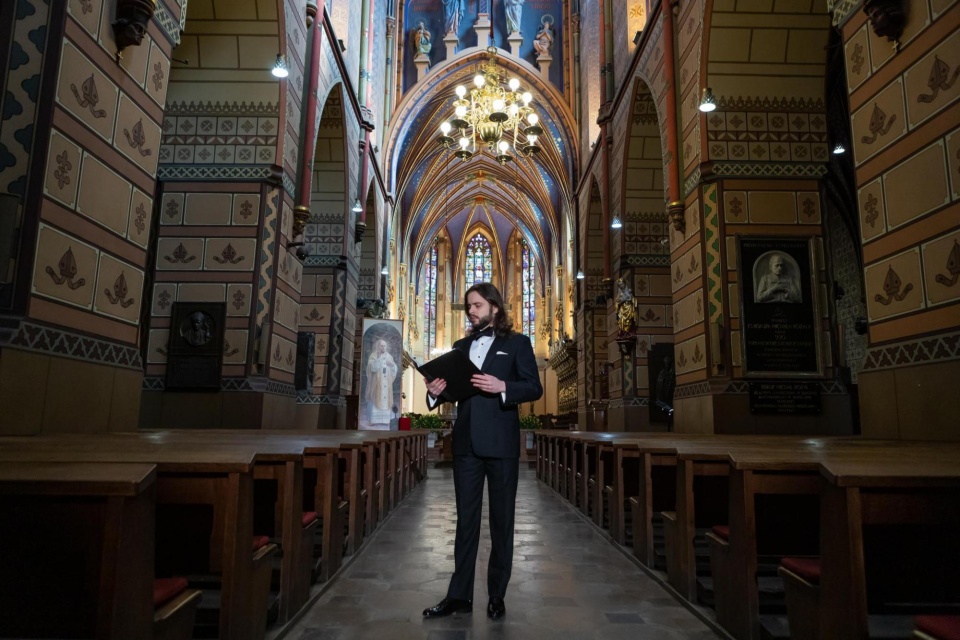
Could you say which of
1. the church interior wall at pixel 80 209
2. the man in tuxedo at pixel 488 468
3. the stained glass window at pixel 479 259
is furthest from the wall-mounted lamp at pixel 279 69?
the stained glass window at pixel 479 259

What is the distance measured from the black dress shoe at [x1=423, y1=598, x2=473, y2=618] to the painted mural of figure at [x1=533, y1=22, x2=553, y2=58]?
66.2 feet

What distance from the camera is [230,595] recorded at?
2053 millimetres

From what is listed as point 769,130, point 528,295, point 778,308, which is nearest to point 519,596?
point 778,308

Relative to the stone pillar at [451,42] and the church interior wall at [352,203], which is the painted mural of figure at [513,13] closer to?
the stone pillar at [451,42]

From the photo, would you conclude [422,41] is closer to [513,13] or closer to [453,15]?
[453,15]

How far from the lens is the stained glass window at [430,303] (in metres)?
34.0

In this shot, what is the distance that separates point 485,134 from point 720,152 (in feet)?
25.7

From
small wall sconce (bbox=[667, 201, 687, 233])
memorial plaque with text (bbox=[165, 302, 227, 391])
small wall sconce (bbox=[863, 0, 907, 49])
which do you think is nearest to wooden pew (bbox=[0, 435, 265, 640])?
small wall sconce (bbox=[863, 0, 907, 49])

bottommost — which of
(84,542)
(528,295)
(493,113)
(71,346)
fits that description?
(84,542)

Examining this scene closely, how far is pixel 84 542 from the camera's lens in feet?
Answer: 5.20

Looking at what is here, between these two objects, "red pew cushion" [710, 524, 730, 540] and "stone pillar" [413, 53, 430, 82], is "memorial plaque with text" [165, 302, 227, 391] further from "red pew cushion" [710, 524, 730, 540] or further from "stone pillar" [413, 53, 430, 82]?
"stone pillar" [413, 53, 430, 82]

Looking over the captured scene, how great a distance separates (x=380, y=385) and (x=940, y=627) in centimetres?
1084

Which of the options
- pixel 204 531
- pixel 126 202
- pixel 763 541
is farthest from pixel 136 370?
pixel 763 541

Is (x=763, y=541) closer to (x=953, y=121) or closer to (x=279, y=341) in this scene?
(x=953, y=121)
